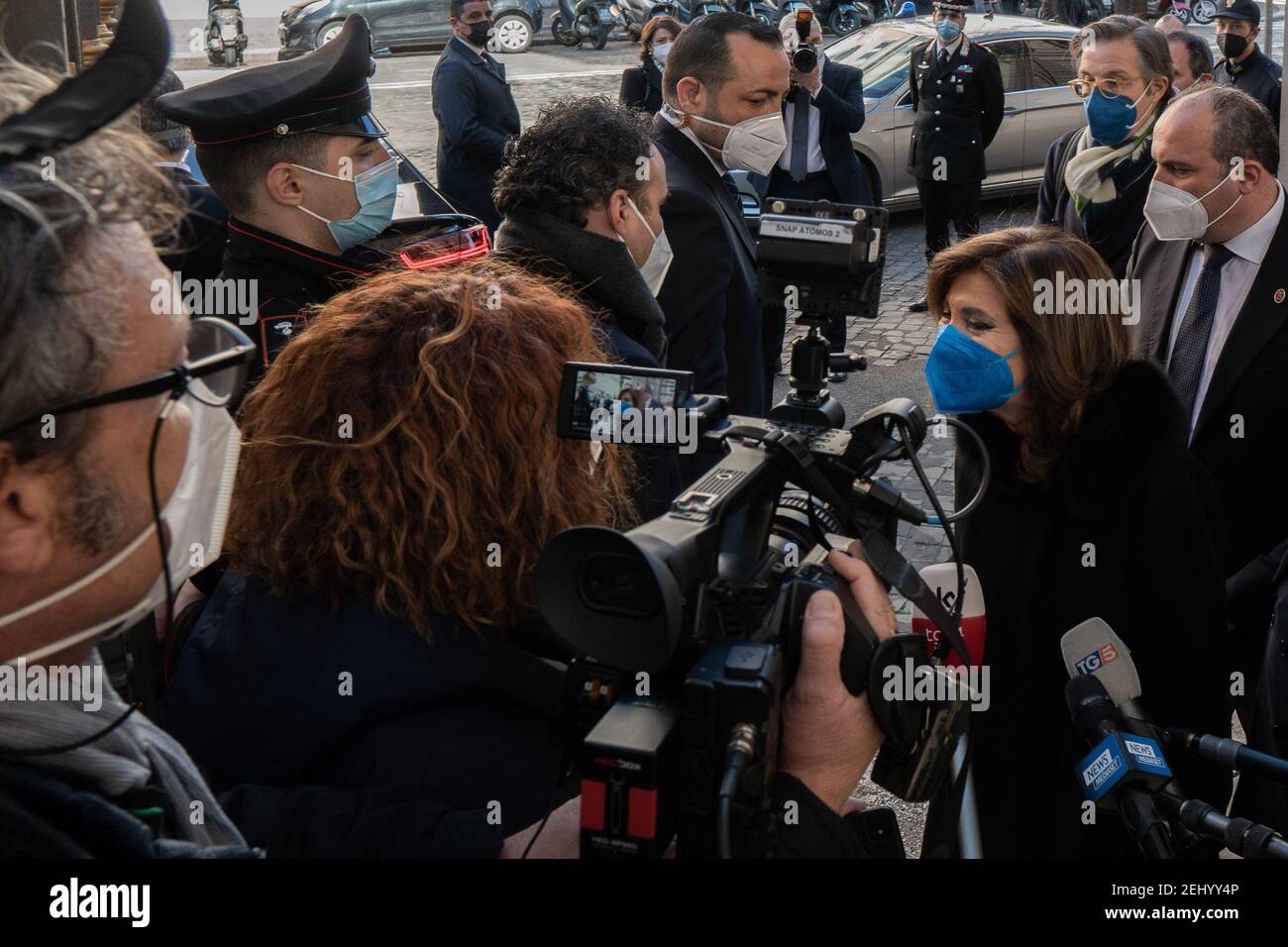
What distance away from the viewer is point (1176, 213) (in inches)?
152

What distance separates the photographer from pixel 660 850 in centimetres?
149

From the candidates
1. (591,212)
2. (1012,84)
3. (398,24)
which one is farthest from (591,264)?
(398,24)

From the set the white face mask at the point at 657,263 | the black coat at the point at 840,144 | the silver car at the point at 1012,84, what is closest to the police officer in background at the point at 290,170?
the white face mask at the point at 657,263

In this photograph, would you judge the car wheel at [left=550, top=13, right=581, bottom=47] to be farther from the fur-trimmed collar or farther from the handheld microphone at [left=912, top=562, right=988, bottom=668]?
the handheld microphone at [left=912, top=562, right=988, bottom=668]

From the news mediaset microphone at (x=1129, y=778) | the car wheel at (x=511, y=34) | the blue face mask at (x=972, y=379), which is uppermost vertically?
the blue face mask at (x=972, y=379)

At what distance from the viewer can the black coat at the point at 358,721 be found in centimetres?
168

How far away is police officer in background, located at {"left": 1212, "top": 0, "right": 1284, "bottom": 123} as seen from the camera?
8.27 m

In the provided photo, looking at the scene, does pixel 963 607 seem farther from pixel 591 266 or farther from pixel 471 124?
pixel 471 124

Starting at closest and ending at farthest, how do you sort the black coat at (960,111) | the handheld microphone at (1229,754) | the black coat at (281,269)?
the handheld microphone at (1229,754), the black coat at (281,269), the black coat at (960,111)

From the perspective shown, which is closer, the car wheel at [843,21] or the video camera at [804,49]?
the video camera at [804,49]

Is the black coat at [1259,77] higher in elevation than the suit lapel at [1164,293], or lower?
higher

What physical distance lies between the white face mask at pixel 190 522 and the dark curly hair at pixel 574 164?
168 cm

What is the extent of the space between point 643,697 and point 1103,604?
5.07ft

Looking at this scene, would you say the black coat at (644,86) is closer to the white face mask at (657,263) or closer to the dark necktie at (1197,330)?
the white face mask at (657,263)
